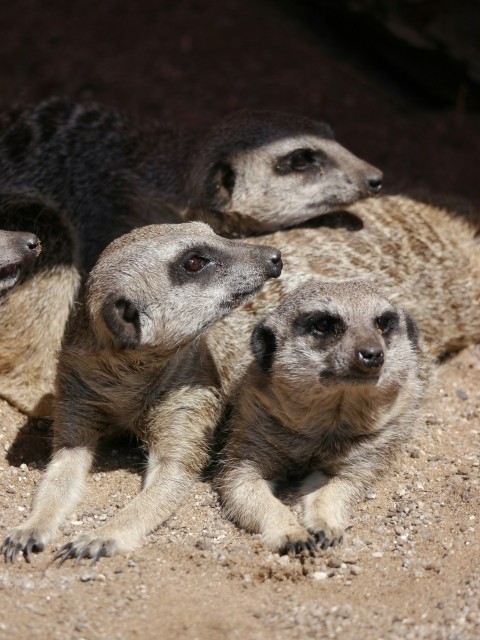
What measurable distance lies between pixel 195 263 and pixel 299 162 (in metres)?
1.20

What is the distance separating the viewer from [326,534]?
3115 millimetres

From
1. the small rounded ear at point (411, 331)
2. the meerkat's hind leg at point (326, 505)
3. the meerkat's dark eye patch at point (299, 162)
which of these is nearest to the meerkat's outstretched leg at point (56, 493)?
the meerkat's hind leg at point (326, 505)

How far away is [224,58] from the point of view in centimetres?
662

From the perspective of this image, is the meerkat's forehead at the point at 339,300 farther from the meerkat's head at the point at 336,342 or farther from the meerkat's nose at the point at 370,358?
the meerkat's nose at the point at 370,358

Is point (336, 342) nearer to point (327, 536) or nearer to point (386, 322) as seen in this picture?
point (386, 322)

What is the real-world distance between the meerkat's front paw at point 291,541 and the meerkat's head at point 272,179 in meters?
1.63

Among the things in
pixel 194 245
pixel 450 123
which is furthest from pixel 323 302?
pixel 450 123

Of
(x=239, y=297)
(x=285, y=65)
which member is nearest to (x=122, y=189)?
(x=239, y=297)

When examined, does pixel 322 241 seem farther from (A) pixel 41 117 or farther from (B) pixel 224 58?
(B) pixel 224 58

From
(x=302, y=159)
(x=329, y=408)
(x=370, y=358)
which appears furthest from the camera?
(x=302, y=159)

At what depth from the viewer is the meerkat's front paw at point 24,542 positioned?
120 inches

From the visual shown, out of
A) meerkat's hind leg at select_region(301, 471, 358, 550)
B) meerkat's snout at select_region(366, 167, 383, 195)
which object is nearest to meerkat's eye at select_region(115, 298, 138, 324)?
meerkat's hind leg at select_region(301, 471, 358, 550)

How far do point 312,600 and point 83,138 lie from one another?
2.82 metres

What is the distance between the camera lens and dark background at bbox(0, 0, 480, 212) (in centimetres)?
591
